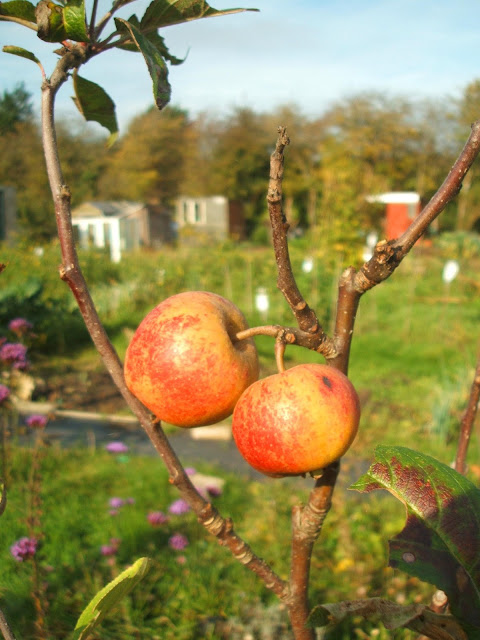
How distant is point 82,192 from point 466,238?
11399mm

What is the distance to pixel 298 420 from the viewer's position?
0.67m

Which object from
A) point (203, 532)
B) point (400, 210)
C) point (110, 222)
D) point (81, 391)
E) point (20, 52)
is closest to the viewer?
Answer: point (20, 52)

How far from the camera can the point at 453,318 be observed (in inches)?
337

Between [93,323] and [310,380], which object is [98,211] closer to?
[93,323]

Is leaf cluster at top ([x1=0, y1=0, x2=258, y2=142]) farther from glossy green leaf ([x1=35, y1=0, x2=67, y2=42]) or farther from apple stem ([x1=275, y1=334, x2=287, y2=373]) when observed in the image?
apple stem ([x1=275, y1=334, x2=287, y2=373])

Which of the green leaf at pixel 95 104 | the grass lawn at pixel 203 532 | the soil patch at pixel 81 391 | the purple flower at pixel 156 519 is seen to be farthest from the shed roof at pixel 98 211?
the green leaf at pixel 95 104

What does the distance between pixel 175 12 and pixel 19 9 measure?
0.60 ft

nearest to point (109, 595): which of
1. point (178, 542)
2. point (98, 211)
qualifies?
point (178, 542)

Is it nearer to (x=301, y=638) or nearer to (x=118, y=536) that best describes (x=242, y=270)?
(x=118, y=536)

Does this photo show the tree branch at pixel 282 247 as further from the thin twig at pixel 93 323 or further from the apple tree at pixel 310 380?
the thin twig at pixel 93 323

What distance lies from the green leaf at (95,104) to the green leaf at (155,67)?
15 centimetres

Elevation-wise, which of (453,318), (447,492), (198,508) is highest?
(447,492)

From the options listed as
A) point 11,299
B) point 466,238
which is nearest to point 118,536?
point 11,299

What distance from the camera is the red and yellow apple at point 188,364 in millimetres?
700
